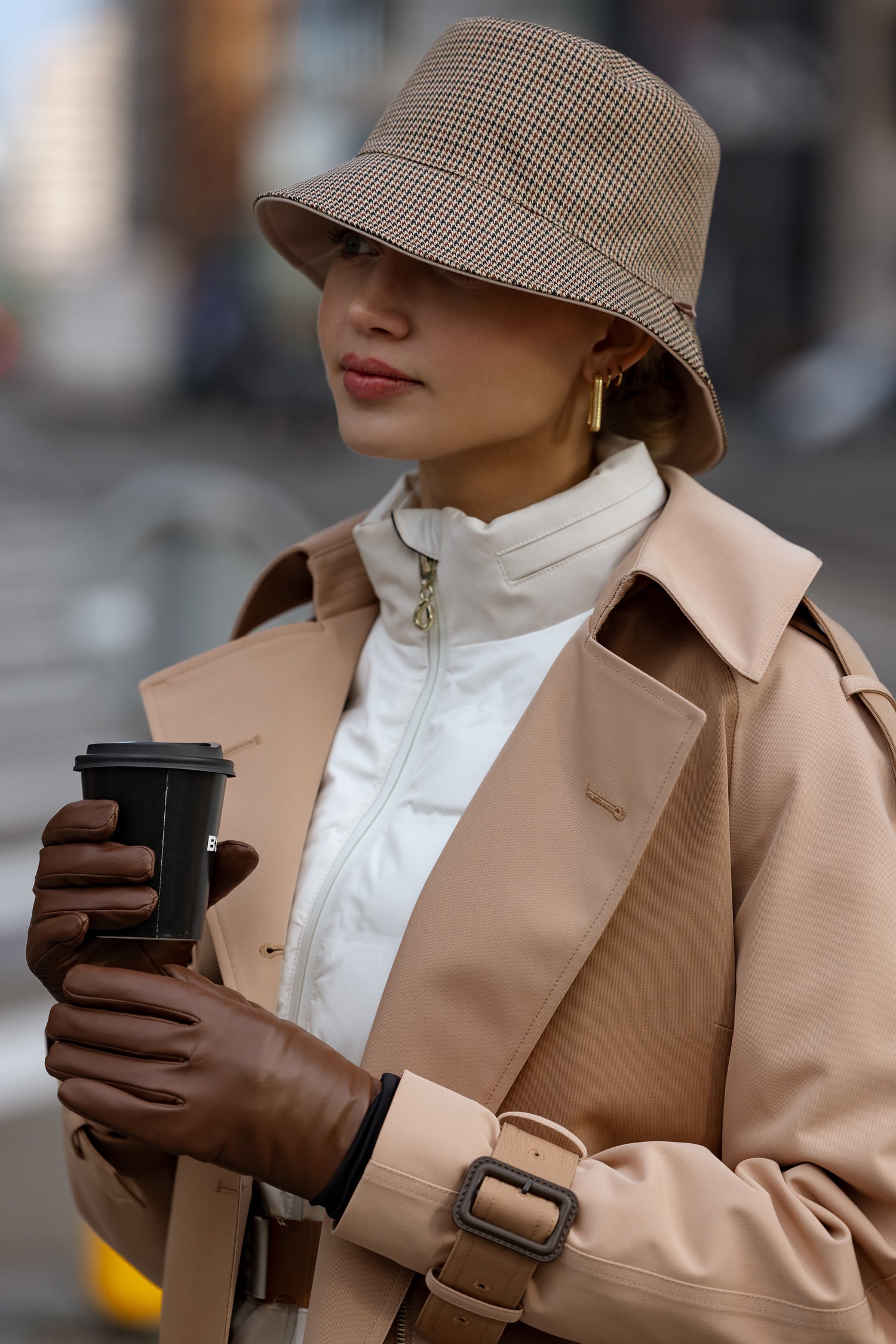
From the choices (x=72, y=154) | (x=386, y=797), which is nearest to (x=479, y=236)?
(x=386, y=797)

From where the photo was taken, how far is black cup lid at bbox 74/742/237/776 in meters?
1.65

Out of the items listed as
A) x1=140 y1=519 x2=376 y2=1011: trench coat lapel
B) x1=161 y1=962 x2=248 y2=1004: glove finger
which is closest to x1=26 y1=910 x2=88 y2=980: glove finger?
x1=161 y1=962 x2=248 y2=1004: glove finger

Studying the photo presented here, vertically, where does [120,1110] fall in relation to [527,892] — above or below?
below

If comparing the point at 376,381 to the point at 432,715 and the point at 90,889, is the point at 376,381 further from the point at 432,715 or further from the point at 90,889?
the point at 90,889

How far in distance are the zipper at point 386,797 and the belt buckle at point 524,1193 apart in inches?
18.6

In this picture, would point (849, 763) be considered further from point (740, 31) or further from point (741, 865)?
point (740, 31)

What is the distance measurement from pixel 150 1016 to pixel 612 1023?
58 cm

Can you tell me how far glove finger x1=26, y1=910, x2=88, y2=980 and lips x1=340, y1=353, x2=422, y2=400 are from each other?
0.80m

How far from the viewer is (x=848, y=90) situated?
86.3 ft

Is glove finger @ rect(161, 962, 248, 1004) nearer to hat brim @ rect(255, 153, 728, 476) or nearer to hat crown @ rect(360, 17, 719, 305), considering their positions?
hat brim @ rect(255, 153, 728, 476)

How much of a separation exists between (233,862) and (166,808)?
17 cm

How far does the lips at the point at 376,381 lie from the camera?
75.7 inches

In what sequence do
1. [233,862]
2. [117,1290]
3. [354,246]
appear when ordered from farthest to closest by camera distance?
[117,1290] < [354,246] < [233,862]

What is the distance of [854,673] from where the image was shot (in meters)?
1.84
